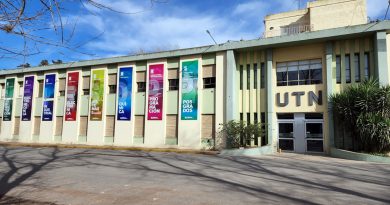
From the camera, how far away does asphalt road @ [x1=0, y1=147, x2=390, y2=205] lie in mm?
7355

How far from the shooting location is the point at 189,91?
892 inches

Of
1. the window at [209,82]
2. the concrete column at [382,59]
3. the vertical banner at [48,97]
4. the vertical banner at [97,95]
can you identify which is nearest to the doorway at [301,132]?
the concrete column at [382,59]

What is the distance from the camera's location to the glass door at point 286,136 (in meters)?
20.4

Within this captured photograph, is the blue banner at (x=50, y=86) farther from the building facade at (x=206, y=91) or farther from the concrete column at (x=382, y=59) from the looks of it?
the concrete column at (x=382, y=59)

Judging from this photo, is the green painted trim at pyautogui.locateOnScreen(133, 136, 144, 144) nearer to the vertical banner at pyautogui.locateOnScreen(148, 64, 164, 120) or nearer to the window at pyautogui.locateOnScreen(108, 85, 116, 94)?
the vertical banner at pyautogui.locateOnScreen(148, 64, 164, 120)

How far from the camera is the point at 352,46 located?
18906 millimetres

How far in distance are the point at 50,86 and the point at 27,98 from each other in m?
2.92

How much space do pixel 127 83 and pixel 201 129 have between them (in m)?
7.17

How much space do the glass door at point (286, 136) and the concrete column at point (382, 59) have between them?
5613mm

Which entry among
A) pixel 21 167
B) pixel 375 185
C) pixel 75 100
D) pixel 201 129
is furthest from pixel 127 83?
pixel 375 185

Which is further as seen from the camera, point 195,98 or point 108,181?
point 195,98

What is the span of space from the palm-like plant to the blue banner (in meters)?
23.0

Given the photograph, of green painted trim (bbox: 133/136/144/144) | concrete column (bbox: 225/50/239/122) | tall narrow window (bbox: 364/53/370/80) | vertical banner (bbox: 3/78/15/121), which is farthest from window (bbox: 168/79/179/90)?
vertical banner (bbox: 3/78/15/121)

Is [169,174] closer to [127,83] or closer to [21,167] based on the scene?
[21,167]
